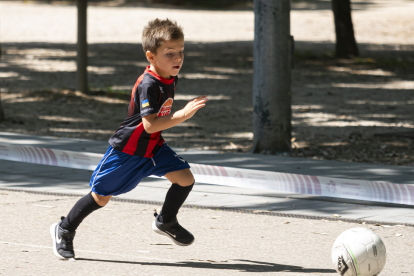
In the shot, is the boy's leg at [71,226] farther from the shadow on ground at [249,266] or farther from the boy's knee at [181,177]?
the boy's knee at [181,177]

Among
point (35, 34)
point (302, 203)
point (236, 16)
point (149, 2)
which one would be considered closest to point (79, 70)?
point (302, 203)

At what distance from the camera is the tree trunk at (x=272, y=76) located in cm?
837

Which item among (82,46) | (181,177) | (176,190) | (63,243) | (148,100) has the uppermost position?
(148,100)

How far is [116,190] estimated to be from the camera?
4.40m

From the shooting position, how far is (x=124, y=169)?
4383 mm

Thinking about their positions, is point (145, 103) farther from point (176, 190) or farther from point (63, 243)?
point (63, 243)

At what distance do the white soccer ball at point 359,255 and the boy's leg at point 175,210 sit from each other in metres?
1.11

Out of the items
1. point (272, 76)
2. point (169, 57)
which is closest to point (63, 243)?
point (169, 57)

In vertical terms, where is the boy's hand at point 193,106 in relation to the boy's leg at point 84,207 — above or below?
above

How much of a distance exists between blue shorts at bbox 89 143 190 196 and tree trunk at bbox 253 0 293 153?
424 centimetres

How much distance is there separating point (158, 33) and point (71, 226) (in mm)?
1467

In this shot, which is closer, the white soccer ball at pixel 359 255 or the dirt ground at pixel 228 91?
the white soccer ball at pixel 359 255

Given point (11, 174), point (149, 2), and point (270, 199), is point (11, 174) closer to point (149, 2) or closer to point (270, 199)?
point (270, 199)

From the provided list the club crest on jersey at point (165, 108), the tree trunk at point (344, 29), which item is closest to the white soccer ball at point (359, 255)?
the club crest on jersey at point (165, 108)
